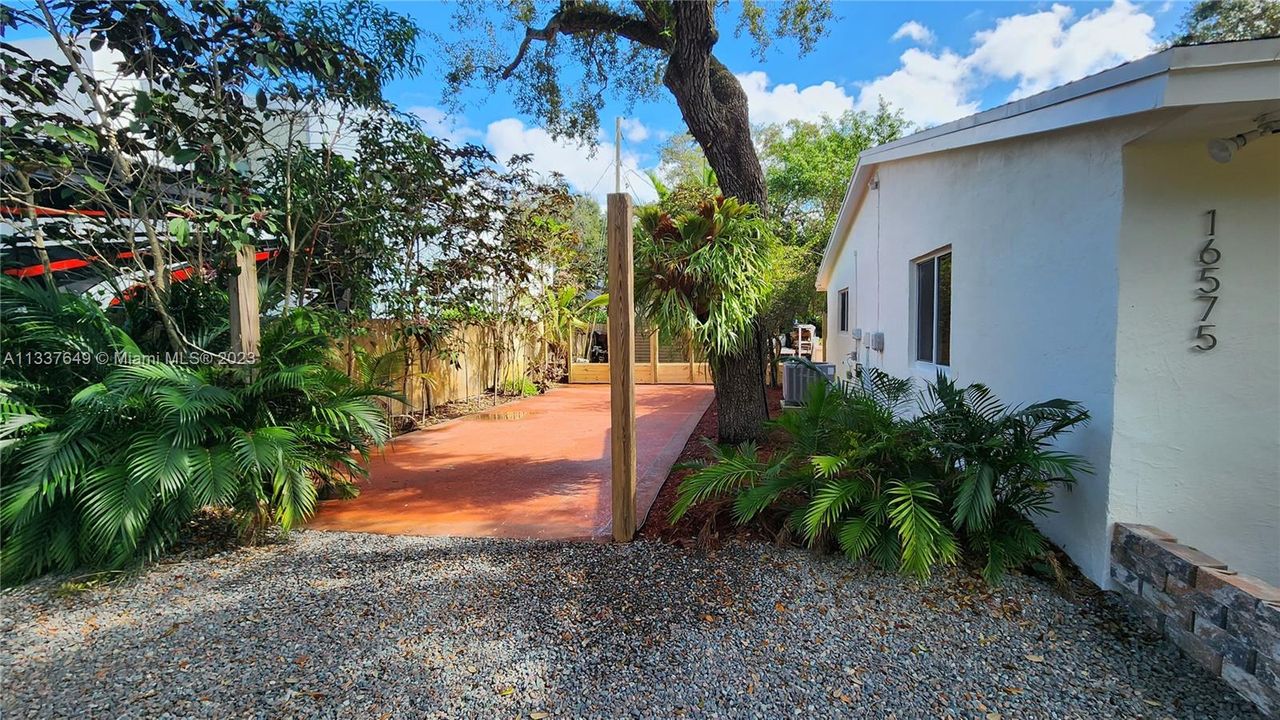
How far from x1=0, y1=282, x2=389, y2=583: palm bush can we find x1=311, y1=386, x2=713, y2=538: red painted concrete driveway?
934mm

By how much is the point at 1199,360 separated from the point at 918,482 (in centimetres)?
155

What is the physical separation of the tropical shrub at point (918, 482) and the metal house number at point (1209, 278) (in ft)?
2.26

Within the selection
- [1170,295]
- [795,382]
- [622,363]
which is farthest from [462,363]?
[1170,295]

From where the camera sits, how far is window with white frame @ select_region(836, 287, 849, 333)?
10503 millimetres

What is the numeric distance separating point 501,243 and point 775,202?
1490 centimetres

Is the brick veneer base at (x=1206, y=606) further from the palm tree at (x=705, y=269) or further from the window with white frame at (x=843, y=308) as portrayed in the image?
the window with white frame at (x=843, y=308)

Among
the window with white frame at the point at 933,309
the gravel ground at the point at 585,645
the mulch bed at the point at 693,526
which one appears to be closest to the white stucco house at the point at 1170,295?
the gravel ground at the point at 585,645

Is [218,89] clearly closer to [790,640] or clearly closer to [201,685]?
[201,685]

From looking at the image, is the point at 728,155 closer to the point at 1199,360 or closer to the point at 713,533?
the point at 713,533

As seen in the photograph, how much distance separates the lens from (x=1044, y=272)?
357 cm

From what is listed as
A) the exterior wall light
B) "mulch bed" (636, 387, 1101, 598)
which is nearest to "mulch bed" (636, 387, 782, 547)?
"mulch bed" (636, 387, 1101, 598)

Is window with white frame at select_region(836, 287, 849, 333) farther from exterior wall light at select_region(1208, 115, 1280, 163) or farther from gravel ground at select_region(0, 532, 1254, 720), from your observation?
gravel ground at select_region(0, 532, 1254, 720)

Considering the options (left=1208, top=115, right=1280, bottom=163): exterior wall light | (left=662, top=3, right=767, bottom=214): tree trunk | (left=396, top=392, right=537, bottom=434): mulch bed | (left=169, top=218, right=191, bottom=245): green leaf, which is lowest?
(left=396, top=392, right=537, bottom=434): mulch bed

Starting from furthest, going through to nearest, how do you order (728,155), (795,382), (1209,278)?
1. (795,382)
2. (728,155)
3. (1209,278)
